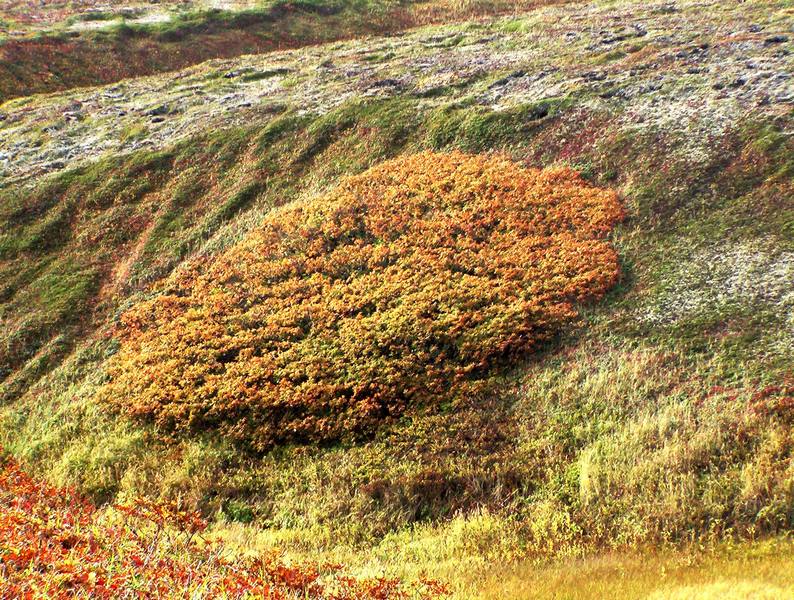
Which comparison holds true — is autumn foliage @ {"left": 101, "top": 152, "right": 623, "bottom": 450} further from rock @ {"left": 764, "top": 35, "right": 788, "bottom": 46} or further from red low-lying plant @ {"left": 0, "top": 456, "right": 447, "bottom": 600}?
rock @ {"left": 764, "top": 35, "right": 788, "bottom": 46}

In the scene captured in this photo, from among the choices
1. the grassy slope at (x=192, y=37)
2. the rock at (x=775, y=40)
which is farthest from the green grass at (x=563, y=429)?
the grassy slope at (x=192, y=37)

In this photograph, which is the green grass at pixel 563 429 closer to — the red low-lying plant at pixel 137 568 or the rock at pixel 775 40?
the red low-lying plant at pixel 137 568

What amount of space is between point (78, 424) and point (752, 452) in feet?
68.9

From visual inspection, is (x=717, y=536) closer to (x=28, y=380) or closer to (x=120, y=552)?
(x=120, y=552)

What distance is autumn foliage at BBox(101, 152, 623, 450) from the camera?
64.8 ft

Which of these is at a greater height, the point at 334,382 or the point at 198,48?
the point at 198,48

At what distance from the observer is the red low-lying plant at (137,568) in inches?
356

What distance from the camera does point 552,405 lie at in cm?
1794

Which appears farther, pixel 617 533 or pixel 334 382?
pixel 334 382

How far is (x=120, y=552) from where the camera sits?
429 inches

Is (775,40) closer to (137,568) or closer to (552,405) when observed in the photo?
(552,405)

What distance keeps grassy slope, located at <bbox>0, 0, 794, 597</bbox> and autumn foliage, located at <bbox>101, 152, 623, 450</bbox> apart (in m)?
1.02

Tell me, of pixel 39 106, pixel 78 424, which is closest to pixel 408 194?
pixel 78 424

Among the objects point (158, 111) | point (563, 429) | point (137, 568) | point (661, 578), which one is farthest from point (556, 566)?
point (158, 111)
